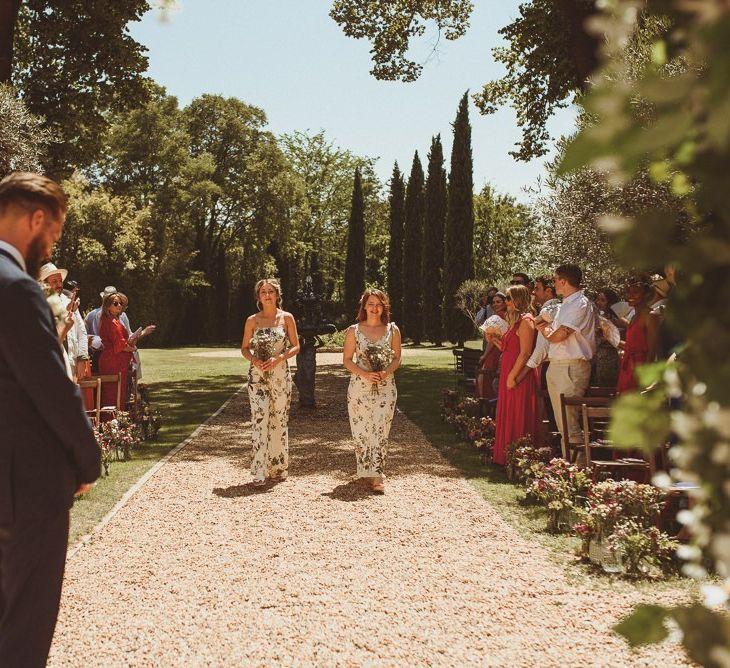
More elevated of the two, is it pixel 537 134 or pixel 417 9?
pixel 417 9

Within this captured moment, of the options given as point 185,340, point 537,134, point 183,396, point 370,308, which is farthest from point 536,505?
point 185,340

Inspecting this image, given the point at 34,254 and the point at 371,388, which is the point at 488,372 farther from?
the point at 34,254

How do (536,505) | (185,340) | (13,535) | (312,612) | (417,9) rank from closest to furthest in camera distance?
(13,535), (312,612), (536,505), (417,9), (185,340)

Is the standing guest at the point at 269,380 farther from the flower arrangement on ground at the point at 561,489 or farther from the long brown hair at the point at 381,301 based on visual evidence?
the flower arrangement on ground at the point at 561,489

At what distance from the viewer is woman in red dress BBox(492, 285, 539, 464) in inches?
345

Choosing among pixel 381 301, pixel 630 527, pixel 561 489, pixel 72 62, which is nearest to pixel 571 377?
pixel 561 489

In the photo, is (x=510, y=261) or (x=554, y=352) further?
(x=510, y=261)

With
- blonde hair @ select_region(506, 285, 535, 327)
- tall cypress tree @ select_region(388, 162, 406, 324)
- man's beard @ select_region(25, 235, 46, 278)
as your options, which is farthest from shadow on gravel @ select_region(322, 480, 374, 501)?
tall cypress tree @ select_region(388, 162, 406, 324)

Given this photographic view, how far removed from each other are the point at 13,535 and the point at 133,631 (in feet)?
6.69

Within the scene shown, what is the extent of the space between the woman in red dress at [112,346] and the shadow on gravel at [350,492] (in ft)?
14.0

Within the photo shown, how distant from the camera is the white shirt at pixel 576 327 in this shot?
805 centimetres

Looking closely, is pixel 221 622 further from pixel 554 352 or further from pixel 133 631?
pixel 554 352

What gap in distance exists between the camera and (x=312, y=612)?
15.0 feet

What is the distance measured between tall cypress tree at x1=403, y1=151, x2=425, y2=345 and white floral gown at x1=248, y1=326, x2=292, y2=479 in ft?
122
